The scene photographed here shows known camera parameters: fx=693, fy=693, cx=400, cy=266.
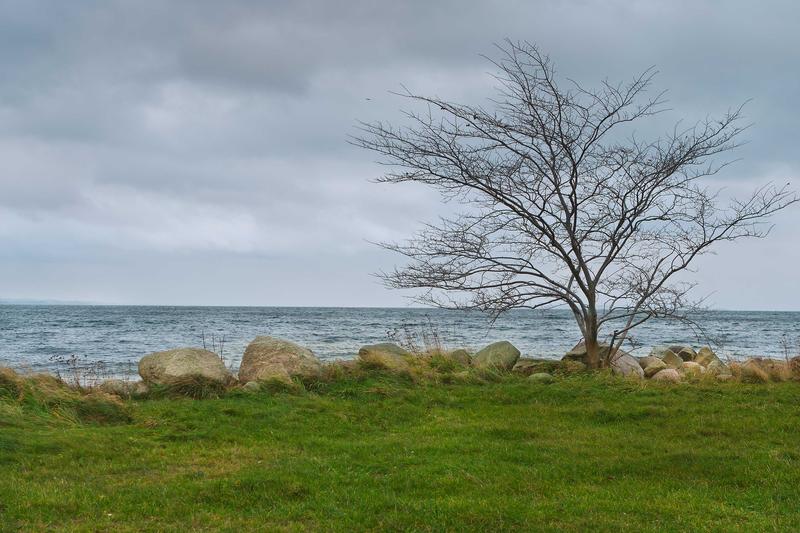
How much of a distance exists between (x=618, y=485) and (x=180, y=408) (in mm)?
7139

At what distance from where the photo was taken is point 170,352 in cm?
1390

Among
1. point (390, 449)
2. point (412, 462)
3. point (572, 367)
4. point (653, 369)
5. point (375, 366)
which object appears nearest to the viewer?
point (412, 462)

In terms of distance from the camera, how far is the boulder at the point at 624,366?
15833 mm

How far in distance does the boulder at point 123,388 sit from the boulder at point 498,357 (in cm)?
723

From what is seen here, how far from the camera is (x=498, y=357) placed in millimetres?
16406

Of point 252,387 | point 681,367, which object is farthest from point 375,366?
point 681,367

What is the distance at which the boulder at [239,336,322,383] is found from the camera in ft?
45.7

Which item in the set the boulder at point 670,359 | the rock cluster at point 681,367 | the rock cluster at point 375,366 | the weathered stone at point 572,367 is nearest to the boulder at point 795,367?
the rock cluster at point 375,366

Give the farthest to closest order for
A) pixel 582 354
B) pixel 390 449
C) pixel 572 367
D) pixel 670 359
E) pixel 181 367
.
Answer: pixel 670 359
pixel 582 354
pixel 572 367
pixel 181 367
pixel 390 449

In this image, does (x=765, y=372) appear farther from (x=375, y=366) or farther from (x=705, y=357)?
(x=375, y=366)

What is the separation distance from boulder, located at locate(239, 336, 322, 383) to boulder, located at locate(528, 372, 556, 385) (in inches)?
177

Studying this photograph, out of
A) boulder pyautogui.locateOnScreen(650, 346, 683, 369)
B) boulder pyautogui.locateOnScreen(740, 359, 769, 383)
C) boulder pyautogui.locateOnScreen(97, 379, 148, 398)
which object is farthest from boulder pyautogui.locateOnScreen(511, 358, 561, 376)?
boulder pyautogui.locateOnScreen(97, 379, 148, 398)

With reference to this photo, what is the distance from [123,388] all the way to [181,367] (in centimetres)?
110

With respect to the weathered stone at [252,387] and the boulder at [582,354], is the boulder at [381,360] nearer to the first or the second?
the weathered stone at [252,387]
